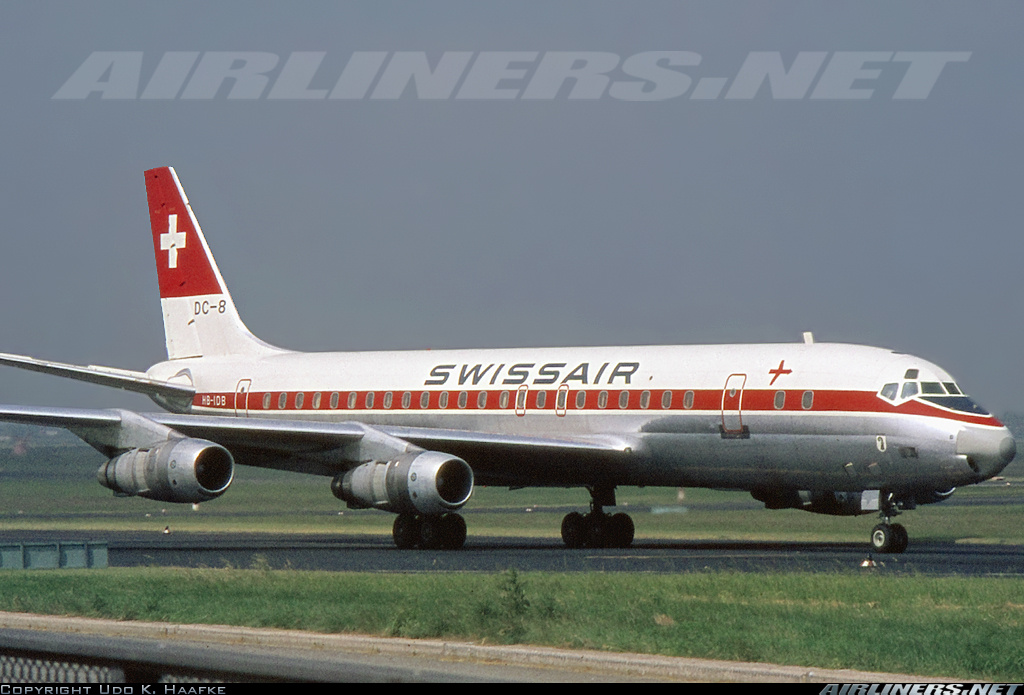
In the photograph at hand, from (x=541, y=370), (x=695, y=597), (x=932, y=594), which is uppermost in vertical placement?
(x=541, y=370)

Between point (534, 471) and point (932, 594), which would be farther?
point (534, 471)

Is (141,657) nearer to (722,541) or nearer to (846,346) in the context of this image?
(846,346)

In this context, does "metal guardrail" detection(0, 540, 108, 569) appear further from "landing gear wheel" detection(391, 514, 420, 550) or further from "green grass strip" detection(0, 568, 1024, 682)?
"landing gear wheel" detection(391, 514, 420, 550)

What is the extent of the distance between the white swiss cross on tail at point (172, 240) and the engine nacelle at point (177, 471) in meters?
13.6

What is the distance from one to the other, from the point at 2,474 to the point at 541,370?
2634 inches

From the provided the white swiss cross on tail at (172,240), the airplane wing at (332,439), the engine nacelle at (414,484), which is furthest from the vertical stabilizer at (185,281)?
the engine nacelle at (414,484)

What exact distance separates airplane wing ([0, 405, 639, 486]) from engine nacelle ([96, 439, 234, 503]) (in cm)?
62

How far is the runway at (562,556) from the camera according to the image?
26250 millimetres

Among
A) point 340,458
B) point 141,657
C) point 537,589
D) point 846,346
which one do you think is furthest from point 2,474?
point 141,657

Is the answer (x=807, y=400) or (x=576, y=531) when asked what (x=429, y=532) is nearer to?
(x=576, y=531)

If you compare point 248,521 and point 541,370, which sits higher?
point 541,370

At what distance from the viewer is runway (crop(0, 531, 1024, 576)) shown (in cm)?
2625

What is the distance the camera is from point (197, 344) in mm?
44531

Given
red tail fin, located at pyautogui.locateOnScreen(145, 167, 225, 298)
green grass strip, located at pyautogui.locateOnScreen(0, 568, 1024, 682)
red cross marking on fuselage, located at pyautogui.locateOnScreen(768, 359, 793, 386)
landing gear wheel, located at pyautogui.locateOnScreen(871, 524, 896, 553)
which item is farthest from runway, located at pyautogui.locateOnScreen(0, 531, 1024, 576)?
red tail fin, located at pyautogui.locateOnScreen(145, 167, 225, 298)
